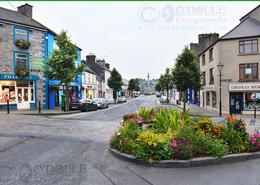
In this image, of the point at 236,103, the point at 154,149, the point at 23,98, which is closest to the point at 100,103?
the point at 23,98

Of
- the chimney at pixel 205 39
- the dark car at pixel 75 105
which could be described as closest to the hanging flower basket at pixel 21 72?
the dark car at pixel 75 105

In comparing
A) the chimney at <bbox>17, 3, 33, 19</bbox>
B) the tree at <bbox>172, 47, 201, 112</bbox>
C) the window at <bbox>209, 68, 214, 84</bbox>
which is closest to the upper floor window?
the chimney at <bbox>17, 3, 33, 19</bbox>

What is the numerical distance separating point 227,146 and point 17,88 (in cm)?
2207

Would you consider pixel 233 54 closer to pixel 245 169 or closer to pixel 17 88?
pixel 245 169

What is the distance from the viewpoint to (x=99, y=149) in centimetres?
719

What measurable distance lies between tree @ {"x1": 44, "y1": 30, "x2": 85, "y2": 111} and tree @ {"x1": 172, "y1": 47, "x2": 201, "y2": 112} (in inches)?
423

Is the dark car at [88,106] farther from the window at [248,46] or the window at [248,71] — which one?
the window at [248,46]

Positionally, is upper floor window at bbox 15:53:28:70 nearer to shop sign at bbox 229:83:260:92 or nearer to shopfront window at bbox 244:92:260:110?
shop sign at bbox 229:83:260:92

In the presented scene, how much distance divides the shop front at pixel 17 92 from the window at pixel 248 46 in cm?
2264

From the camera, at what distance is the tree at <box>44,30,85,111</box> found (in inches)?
819

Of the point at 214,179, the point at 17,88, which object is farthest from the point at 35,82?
the point at 214,179

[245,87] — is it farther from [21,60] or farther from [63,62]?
[21,60]

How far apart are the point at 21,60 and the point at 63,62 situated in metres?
5.21

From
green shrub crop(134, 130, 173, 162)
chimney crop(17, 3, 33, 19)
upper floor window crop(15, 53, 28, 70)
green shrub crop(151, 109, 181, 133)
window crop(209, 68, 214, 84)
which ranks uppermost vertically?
chimney crop(17, 3, 33, 19)
